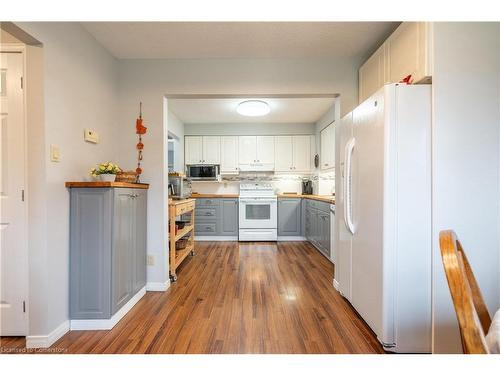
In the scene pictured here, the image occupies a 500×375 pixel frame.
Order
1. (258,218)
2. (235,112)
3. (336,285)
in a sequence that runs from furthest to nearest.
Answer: (258,218) < (235,112) < (336,285)

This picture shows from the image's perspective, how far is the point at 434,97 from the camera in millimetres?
1564

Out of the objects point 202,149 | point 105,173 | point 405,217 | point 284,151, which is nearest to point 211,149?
point 202,149

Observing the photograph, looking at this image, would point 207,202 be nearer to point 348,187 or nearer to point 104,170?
point 104,170

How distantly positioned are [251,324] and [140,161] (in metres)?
1.90

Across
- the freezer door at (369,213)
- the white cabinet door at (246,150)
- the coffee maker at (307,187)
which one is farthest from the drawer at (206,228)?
the freezer door at (369,213)

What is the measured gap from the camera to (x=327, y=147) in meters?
4.43

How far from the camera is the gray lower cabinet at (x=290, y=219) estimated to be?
5004mm

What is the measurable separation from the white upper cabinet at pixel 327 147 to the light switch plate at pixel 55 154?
3.49 meters

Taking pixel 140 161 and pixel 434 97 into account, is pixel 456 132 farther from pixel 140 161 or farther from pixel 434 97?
pixel 140 161

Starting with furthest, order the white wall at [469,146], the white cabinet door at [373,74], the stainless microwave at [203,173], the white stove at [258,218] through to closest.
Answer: the stainless microwave at [203,173] < the white stove at [258,218] < the white cabinet door at [373,74] < the white wall at [469,146]

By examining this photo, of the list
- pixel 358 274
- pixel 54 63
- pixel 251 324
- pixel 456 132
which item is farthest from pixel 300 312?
pixel 54 63

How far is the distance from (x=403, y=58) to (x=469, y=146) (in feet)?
2.54

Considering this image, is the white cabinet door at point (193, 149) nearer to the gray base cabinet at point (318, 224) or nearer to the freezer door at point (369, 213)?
the gray base cabinet at point (318, 224)
